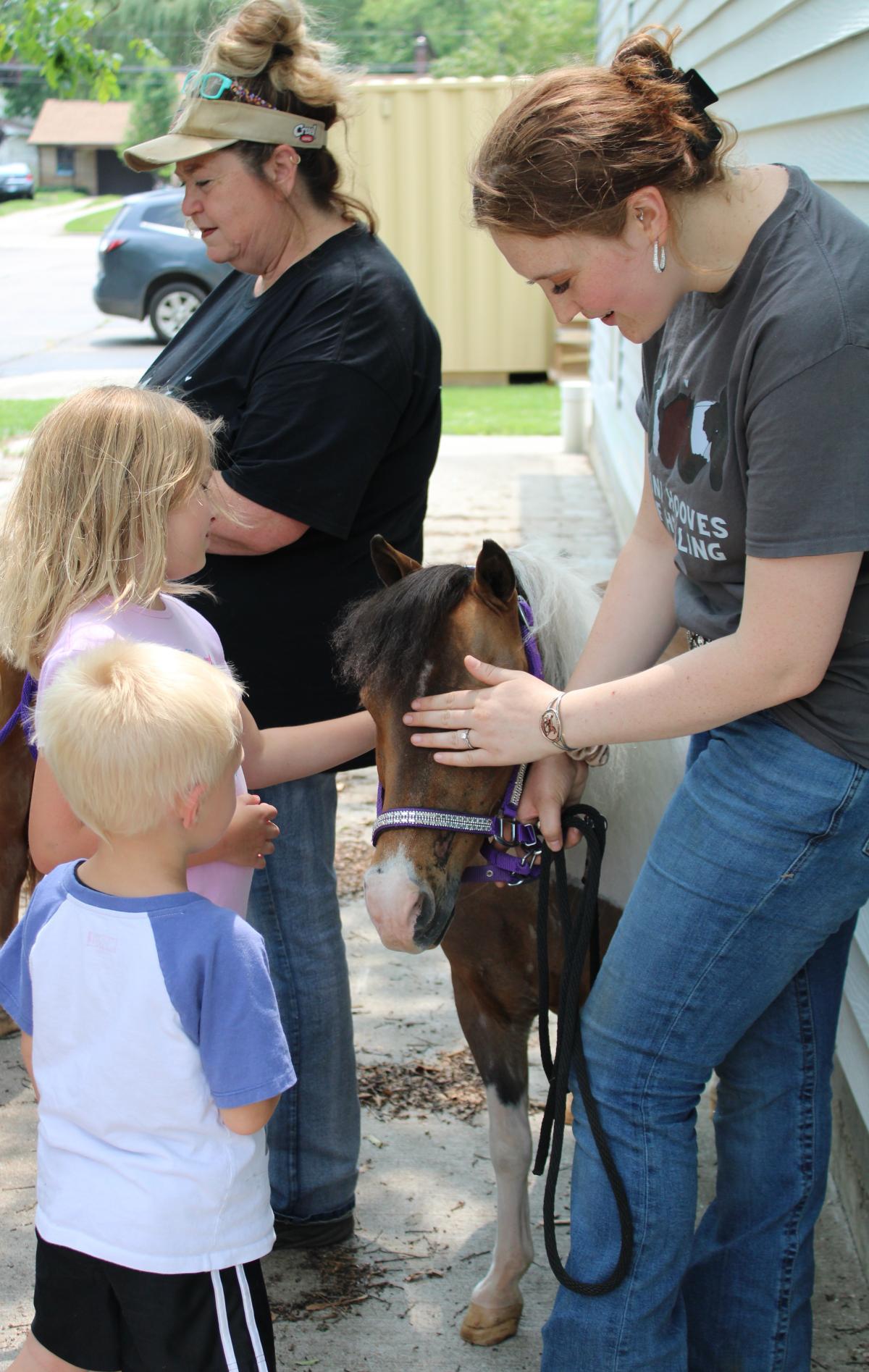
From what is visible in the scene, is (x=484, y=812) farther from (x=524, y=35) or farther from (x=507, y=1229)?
(x=524, y=35)

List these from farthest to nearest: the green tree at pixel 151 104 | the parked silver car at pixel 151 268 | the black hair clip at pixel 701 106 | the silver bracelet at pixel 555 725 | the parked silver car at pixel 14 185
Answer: the green tree at pixel 151 104 → the parked silver car at pixel 14 185 → the parked silver car at pixel 151 268 → the silver bracelet at pixel 555 725 → the black hair clip at pixel 701 106

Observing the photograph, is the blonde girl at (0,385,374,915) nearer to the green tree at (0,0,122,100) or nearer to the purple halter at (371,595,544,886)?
the purple halter at (371,595,544,886)

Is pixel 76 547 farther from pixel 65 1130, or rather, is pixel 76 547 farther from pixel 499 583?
pixel 65 1130

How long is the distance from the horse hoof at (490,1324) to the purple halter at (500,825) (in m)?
0.91

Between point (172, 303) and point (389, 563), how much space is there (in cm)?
1582

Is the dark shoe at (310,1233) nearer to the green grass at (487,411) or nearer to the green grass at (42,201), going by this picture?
the green grass at (487,411)

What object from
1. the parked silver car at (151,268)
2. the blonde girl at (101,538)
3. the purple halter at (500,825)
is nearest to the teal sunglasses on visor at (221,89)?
the blonde girl at (101,538)

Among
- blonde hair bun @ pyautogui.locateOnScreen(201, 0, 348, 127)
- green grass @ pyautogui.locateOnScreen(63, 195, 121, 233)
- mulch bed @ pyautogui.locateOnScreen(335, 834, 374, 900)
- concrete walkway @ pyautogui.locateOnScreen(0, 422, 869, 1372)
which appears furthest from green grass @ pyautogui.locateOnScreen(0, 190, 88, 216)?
blonde hair bun @ pyautogui.locateOnScreen(201, 0, 348, 127)

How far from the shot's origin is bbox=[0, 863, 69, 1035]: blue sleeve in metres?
1.62

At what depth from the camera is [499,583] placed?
193 cm

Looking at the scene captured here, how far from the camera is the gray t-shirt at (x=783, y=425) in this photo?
1422 mm

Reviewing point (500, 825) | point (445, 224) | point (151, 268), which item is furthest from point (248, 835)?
point (151, 268)

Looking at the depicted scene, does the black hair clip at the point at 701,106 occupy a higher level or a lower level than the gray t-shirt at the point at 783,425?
higher

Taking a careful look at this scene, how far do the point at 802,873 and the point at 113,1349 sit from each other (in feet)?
3.59
